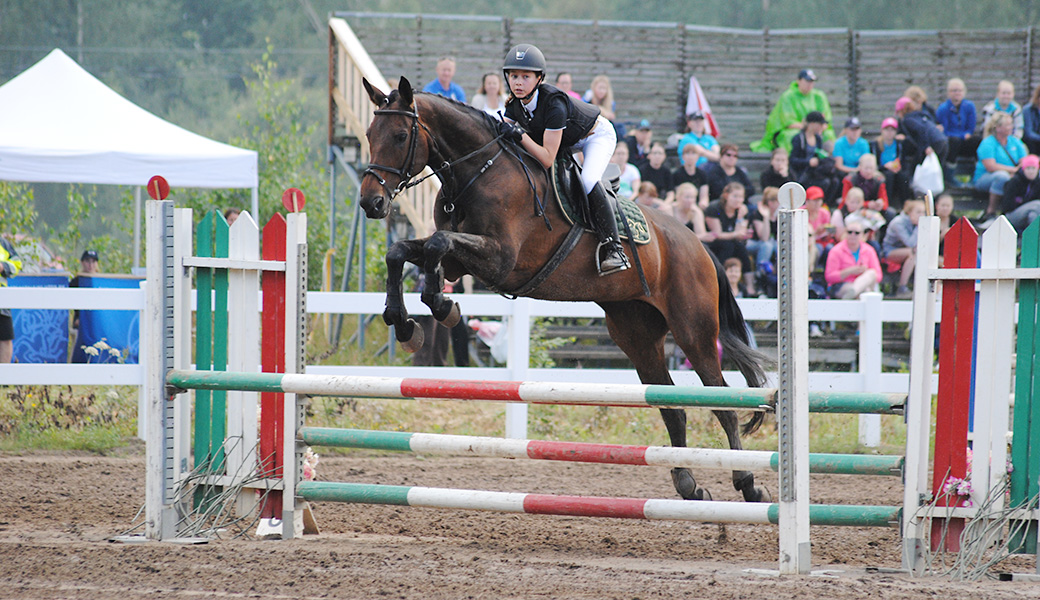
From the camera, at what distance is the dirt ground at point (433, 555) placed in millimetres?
Answer: 3316

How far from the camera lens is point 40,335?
8227 mm

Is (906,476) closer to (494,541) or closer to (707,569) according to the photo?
(707,569)

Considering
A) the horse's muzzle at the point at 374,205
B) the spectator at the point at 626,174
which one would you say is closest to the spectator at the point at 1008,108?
the spectator at the point at 626,174

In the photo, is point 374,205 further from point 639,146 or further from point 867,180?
point 867,180

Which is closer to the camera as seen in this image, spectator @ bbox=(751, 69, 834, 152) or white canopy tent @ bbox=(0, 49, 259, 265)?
white canopy tent @ bbox=(0, 49, 259, 265)

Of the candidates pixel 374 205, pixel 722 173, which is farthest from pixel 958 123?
pixel 374 205

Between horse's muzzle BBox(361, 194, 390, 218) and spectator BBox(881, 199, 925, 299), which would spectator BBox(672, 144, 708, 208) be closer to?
spectator BBox(881, 199, 925, 299)

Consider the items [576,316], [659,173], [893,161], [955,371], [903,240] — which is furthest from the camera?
[893,161]

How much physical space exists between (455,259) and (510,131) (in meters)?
0.67

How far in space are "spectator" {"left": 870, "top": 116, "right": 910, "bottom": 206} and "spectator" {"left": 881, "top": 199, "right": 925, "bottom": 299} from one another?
1158mm

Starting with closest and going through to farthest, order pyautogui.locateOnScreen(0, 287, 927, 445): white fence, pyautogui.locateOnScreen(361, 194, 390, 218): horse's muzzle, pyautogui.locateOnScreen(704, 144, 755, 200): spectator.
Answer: pyautogui.locateOnScreen(361, 194, 390, 218): horse's muzzle < pyautogui.locateOnScreen(0, 287, 927, 445): white fence < pyautogui.locateOnScreen(704, 144, 755, 200): spectator

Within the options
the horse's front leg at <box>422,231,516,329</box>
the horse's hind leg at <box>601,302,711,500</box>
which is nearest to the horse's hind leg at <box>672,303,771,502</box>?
the horse's hind leg at <box>601,302,711,500</box>

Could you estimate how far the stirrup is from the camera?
4672 millimetres

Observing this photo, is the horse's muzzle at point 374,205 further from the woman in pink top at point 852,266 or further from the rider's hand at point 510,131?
the woman in pink top at point 852,266
